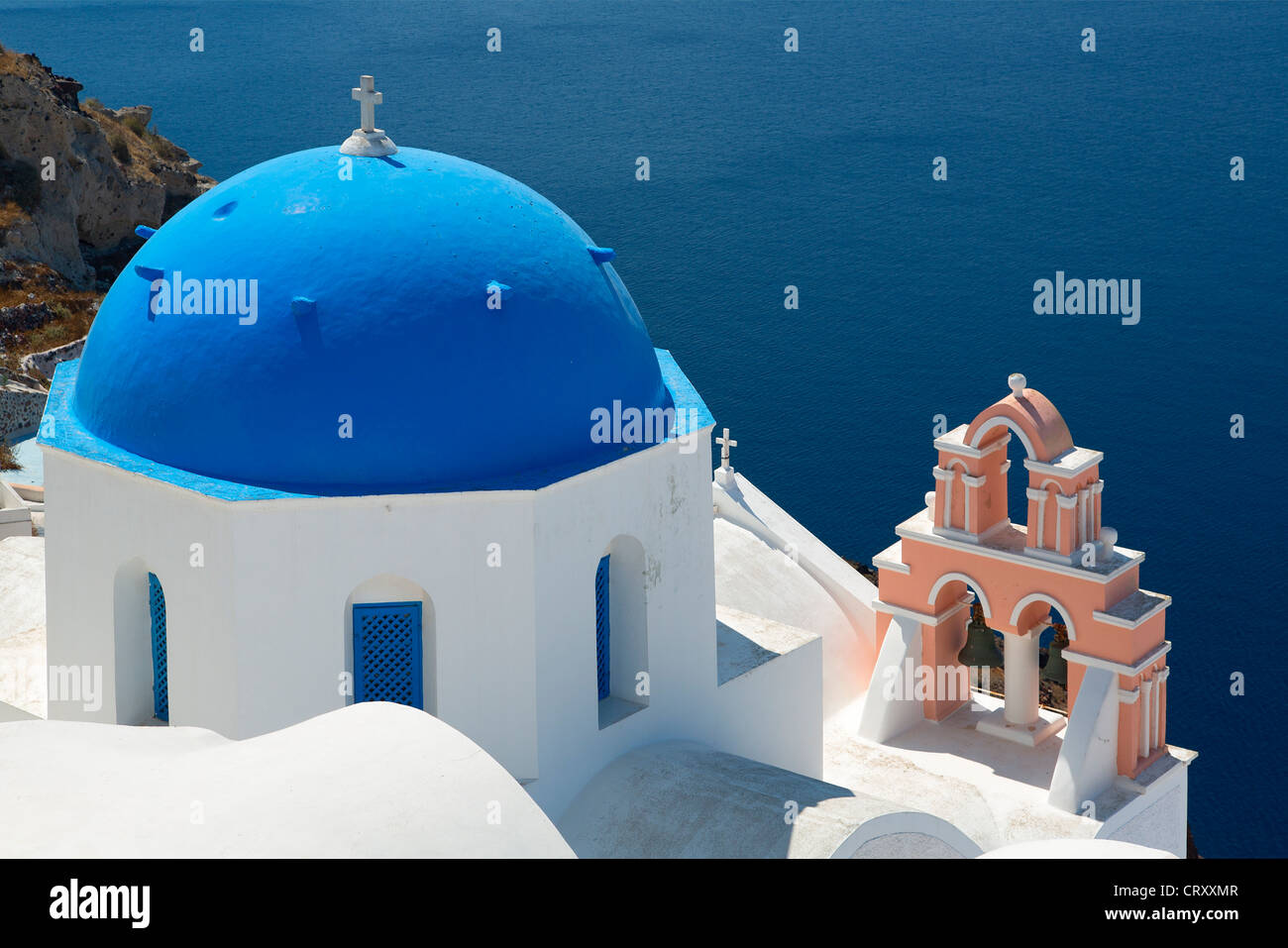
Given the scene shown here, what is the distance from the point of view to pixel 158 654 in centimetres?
1085

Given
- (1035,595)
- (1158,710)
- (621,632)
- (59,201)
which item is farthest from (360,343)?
(59,201)

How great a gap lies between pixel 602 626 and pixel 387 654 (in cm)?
166

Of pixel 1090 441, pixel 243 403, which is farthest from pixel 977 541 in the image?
pixel 1090 441

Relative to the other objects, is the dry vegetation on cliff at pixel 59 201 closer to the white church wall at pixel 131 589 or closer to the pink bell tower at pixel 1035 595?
the white church wall at pixel 131 589

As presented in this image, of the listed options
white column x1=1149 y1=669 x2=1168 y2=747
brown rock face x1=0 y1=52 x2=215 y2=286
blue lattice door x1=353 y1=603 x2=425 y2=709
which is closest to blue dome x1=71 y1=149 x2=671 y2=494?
blue lattice door x1=353 y1=603 x2=425 y2=709

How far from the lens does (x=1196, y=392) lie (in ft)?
131

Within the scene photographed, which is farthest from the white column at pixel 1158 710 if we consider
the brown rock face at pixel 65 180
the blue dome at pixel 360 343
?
the brown rock face at pixel 65 180

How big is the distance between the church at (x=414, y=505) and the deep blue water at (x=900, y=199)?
1783 cm

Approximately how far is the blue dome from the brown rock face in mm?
23830

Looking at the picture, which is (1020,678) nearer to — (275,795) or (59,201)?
(275,795)

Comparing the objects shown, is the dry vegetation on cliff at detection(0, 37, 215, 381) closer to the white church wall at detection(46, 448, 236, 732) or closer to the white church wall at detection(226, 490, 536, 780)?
the white church wall at detection(46, 448, 236, 732)

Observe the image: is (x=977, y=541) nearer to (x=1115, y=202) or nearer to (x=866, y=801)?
(x=866, y=801)

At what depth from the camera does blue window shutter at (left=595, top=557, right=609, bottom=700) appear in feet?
36.4
